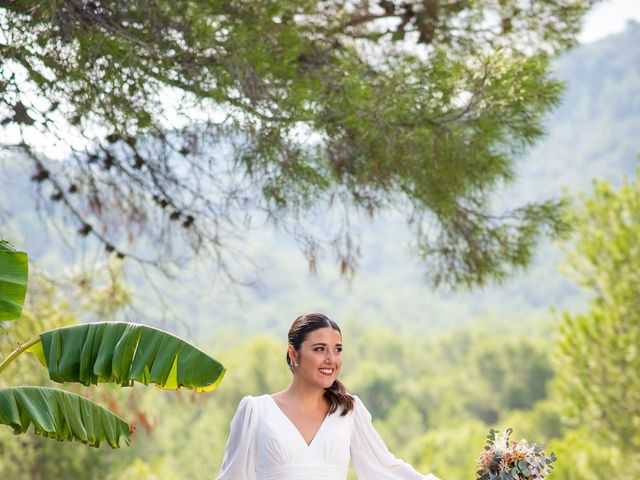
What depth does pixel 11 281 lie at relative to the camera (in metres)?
3.98

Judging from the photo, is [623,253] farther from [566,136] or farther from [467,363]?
[566,136]

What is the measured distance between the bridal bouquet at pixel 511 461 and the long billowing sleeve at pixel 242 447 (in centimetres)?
77

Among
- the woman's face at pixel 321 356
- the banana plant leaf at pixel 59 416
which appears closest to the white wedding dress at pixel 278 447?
the woman's face at pixel 321 356

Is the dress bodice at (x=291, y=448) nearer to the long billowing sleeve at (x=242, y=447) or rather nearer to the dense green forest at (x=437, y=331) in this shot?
the long billowing sleeve at (x=242, y=447)

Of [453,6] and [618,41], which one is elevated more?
[618,41]

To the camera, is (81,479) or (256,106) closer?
(256,106)

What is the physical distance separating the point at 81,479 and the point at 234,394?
3335cm

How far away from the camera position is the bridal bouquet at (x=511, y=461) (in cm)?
348

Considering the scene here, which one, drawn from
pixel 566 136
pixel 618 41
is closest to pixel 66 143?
pixel 566 136

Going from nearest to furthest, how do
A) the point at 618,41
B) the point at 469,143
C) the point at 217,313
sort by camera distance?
the point at 469,143 < the point at 217,313 < the point at 618,41

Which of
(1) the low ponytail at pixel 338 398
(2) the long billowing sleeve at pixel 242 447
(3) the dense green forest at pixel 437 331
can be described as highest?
(3) the dense green forest at pixel 437 331

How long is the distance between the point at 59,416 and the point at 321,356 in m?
1.11

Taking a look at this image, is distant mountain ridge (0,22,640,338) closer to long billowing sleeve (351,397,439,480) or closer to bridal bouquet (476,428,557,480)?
long billowing sleeve (351,397,439,480)

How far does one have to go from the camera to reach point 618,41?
537 ft
